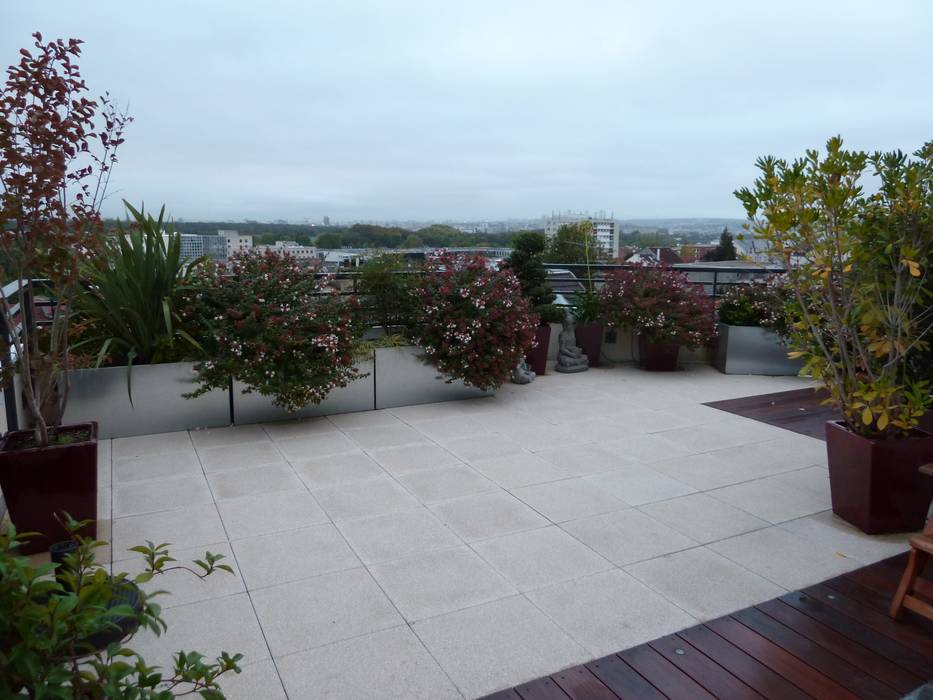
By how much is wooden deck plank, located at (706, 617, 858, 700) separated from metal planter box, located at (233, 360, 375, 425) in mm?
3454

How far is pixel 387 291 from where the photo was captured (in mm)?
5645

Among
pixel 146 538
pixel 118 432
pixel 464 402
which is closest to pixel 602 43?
pixel 464 402

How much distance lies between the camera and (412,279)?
5.62 meters

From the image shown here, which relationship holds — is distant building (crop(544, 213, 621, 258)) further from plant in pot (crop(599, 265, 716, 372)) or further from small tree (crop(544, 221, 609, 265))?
plant in pot (crop(599, 265, 716, 372))

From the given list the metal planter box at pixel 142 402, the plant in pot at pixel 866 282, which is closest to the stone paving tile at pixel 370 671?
the plant in pot at pixel 866 282

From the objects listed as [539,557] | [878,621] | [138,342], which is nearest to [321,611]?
[539,557]

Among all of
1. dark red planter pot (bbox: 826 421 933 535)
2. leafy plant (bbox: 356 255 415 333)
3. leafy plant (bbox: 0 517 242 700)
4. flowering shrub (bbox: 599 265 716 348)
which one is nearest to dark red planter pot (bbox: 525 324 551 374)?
flowering shrub (bbox: 599 265 716 348)

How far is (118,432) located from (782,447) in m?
4.60

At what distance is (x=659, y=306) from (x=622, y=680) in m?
5.10

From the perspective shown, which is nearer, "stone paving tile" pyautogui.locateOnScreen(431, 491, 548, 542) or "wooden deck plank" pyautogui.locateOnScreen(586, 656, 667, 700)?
"wooden deck plank" pyautogui.locateOnScreen(586, 656, 667, 700)

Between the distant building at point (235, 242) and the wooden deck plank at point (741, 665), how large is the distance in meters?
4.17

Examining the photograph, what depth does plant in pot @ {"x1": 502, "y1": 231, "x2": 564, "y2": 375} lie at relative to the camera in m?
6.75

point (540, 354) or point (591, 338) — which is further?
point (591, 338)

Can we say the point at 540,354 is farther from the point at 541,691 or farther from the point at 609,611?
the point at 541,691
